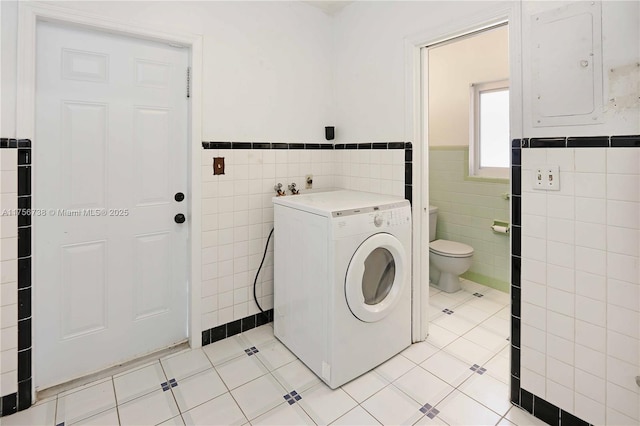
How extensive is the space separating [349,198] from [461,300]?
1.59m

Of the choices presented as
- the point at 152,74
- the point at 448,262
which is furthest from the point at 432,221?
the point at 152,74

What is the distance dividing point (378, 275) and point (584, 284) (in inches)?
40.4

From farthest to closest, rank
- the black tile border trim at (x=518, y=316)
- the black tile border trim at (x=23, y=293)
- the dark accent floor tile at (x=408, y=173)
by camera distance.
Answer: the dark accent floor tile at (x=408, y=173), the black tile border trim at (x=23, y=293), the black tile border trim at (x=518, y=316)

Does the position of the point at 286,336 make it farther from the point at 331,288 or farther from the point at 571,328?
the point at 571,328

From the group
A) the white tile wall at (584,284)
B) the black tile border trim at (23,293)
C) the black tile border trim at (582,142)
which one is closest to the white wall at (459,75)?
the black tile border trim at (582,142)

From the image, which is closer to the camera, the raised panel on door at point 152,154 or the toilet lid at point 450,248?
the raised panel on door at point 152,154

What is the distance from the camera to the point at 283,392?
186 cm

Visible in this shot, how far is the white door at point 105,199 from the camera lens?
179 cm

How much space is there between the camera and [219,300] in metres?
2.36

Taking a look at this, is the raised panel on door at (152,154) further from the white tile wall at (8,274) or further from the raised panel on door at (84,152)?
the white tile wall at (8,274)

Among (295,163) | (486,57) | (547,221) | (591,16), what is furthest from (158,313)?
(486,57)

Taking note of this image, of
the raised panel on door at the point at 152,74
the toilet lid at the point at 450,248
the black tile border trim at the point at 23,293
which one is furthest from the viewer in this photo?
the toilet lid at the point at 450,248

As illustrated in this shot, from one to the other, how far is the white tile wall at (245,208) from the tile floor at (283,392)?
321 mm

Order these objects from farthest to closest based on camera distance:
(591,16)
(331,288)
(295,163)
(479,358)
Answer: (295,163) → (479,358) → (331,288) → (591,16)
